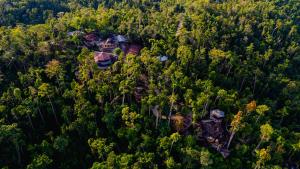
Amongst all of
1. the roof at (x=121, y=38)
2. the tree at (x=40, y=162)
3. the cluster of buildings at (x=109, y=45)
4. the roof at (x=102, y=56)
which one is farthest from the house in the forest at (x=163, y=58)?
the tree at (x=40, y=162)

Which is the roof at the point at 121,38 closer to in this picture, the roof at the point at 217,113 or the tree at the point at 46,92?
the tree at the point at 46,92

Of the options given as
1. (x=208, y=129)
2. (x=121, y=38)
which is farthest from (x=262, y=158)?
(x=121, y=38)

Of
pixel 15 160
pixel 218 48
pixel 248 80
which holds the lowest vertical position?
pixel 15 160

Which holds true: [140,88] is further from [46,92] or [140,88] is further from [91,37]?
[91,37]

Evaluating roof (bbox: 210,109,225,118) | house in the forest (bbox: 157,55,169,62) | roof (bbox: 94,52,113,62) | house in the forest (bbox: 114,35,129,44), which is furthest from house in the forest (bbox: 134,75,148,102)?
house in the forest (bbox: 114,35,129,44)

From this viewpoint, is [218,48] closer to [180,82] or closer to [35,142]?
[180,82]

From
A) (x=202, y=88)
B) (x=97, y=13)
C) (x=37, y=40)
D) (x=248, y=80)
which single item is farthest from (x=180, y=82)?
(x=97, y=13)

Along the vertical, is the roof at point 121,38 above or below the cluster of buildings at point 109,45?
above
